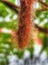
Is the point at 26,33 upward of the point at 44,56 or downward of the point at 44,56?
upward

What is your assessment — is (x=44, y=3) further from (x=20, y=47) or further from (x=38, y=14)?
(x=20, y=47)

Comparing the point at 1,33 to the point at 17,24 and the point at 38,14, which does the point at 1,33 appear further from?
the point at 38,14

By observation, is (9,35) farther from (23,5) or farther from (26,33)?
(23,5)

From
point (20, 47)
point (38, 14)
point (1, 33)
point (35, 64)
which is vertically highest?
point (38, 14)

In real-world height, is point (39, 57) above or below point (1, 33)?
below

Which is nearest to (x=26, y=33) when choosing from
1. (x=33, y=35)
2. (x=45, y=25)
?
(x=33, y=35)

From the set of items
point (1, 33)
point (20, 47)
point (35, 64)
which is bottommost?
point (35, 64)
